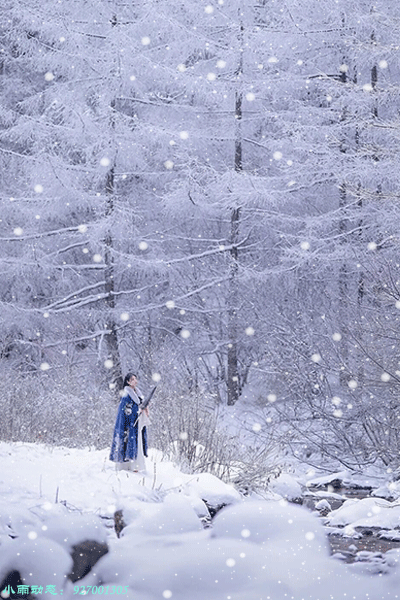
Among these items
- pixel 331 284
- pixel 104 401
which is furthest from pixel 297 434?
pixel 331 284

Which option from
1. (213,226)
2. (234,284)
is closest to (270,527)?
(234,284)

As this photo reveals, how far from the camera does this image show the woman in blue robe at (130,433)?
9.53 meters

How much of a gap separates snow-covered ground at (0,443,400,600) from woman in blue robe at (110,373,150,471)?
8.4 inches

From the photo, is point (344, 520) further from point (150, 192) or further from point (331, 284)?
point (150, 192)

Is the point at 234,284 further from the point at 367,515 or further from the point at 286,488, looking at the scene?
the point at 367,515

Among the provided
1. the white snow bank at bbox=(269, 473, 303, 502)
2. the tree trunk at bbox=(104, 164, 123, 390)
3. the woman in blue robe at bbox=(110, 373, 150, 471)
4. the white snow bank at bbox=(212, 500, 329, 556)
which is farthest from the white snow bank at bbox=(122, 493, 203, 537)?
the tree trunk at bbox=(104, 164, 123, 390)

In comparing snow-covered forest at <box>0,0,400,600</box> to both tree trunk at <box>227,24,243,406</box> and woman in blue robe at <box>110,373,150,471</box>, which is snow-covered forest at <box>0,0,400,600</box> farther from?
woman in blue robe at <box>110,373,150,471</box>

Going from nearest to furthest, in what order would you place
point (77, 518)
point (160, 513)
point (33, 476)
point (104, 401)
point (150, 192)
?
point (77, 518) < point (160, 513) < point (33, 476) < point (104, 401) < point (150, 192)

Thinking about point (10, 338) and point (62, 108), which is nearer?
point (62, 108)

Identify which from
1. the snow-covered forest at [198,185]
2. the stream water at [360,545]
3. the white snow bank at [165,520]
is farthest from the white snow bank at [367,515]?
the snow-covered forest at [198,185]

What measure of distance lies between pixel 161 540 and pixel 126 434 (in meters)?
2.44

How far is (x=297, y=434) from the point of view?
15242mm

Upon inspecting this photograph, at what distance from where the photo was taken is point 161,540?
7.32 metres

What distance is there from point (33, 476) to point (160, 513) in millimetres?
1509
